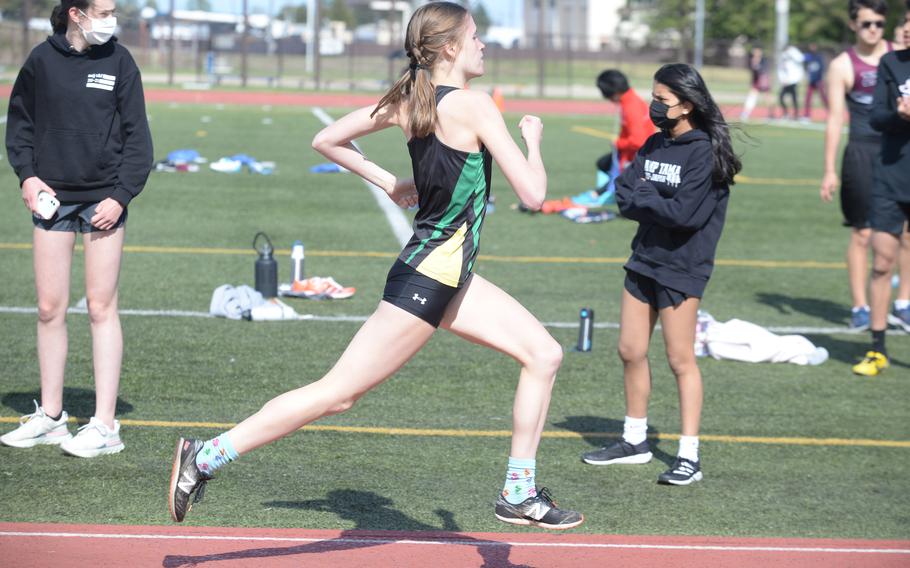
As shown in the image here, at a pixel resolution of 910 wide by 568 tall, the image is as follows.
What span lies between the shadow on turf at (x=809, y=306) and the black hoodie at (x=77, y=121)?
6349mm

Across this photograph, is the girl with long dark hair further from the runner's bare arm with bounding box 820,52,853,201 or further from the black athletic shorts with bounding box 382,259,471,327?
the runner's bare arm with bounding box 820,52,853,201

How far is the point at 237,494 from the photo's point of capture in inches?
223

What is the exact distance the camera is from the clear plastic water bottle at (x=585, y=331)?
28.2 feet

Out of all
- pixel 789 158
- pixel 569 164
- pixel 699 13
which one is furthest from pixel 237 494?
pixel 699 13

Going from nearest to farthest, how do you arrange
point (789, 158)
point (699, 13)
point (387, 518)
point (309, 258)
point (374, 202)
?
point (387, 518), point (309, 258), point (374, 202), point (789, 158), point (699, 13)

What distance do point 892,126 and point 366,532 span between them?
15.8 feet

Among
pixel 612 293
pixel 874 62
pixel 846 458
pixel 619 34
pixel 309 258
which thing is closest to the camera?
pixel 846 458

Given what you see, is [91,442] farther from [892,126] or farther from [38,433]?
[892,126]

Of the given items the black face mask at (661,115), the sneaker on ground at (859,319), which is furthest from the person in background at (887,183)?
the black face mask at (661,115)

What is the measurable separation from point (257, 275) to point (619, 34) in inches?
3783

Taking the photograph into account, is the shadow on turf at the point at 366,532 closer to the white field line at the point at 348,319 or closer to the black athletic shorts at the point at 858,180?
the white field line at the point at 348,319

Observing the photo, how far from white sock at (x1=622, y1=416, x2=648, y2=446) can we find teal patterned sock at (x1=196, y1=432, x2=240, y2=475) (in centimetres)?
252

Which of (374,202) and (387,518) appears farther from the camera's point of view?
(374,202)

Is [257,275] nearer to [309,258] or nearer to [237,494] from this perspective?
[309,258]
